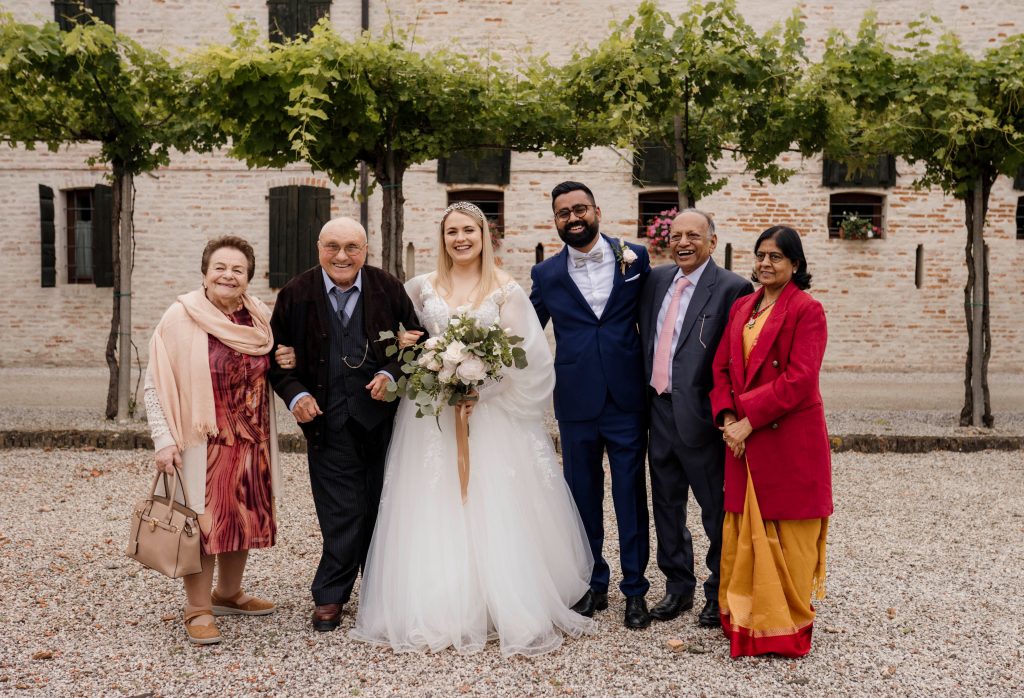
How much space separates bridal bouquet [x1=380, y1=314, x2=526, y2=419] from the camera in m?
3.85

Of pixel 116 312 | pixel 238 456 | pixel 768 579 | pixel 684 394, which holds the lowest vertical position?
pixel 768 579

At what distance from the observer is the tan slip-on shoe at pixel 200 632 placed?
3918mm

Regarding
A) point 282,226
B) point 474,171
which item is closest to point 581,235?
point 474,171

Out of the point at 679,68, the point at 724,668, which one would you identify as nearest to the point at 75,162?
the point at 679,68

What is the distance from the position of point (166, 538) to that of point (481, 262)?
183 centimetres

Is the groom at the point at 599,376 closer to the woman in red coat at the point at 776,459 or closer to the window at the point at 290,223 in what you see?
the woman in red coat at the point at 776,459

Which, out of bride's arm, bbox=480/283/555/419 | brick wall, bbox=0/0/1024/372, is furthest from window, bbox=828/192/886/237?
bride's arm, bbox=480/283/555/419

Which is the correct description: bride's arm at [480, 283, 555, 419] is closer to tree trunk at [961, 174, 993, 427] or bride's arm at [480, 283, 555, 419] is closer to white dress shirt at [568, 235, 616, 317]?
white dress shirt at [568, 235, 616, 317]

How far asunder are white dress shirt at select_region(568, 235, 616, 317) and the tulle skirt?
0.65 metres

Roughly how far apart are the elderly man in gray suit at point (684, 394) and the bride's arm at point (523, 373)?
0.50 metres

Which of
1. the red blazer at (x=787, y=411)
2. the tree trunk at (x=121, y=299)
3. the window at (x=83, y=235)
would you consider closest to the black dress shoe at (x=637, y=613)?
the red blazer at (x=787, y=411)

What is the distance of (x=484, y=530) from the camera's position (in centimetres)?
399

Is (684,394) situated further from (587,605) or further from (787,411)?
(587,605)

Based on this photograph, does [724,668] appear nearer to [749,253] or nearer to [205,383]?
[205,383]
